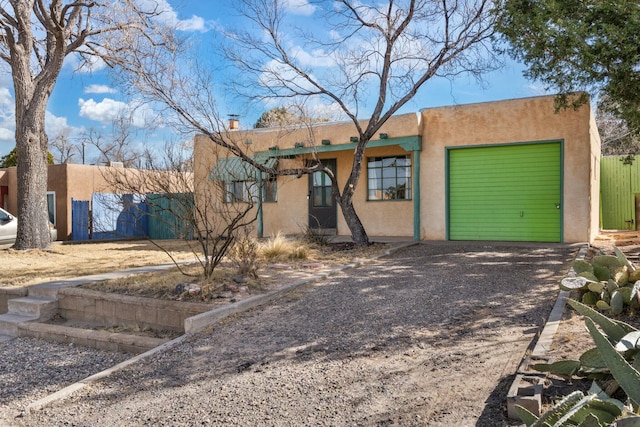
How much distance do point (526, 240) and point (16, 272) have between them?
11.7 m

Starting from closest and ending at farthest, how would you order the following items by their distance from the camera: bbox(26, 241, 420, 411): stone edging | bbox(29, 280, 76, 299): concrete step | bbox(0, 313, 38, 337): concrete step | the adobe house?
bbox(26, 241, 420, 411): stone edging, bbox(0, 313, 38, 337): concrete step, bbox(29, 280, 76, 299): concrete step, the adobe house

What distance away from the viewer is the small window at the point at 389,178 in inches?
590

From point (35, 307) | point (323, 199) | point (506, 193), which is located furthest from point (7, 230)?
point (506, 193)

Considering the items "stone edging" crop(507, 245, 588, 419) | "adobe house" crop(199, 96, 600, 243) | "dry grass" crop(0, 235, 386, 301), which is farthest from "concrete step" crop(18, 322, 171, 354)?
"adobe house" crop(199, 96, 600, 243)

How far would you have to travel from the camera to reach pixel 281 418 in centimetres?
355

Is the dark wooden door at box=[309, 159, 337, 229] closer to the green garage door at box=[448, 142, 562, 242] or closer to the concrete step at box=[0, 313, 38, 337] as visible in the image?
the green garage door at box=[448, 142, 562, 242]

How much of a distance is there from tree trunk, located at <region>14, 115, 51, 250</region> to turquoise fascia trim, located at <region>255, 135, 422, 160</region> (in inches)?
246

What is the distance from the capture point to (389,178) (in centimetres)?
1525

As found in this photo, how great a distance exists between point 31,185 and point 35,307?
755cm

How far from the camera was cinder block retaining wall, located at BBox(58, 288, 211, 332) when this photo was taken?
6582 millimetres

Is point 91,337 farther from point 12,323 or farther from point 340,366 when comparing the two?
point 340,366

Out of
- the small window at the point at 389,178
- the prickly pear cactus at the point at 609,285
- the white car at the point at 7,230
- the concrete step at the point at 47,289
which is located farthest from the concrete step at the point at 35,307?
the small window at the point at 389,178

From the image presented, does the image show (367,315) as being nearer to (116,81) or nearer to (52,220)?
(116,81)

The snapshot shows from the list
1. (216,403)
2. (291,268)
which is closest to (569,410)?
(216,403)
